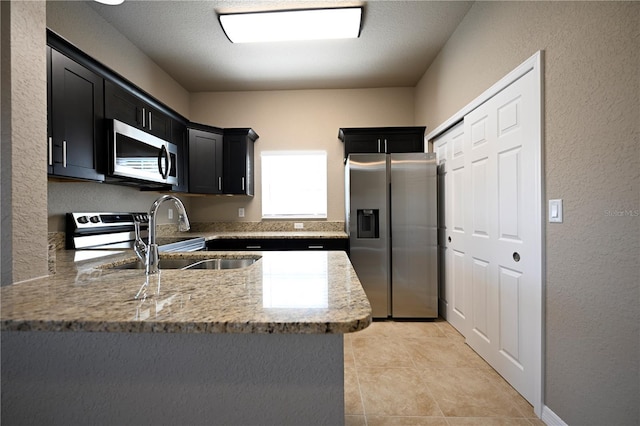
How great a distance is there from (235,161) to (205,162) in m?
0.34

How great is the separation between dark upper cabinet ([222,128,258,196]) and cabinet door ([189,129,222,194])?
7cm

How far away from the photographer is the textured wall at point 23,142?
0.94 m

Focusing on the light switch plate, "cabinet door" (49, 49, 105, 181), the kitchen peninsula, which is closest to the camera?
the kitchen peninsula

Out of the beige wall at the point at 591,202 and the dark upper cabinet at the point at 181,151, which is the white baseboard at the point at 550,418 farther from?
Answer: the dark upper cabinet at the point at 181,151

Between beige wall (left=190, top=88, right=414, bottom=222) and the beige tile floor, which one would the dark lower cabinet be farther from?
the beige tile floor

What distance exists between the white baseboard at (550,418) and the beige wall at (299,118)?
262 centimetres

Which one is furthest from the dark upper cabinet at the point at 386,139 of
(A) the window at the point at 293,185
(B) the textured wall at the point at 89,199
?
(B) the textured wall at the point at 89,199

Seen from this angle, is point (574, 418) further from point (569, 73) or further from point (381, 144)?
point (381, 144)

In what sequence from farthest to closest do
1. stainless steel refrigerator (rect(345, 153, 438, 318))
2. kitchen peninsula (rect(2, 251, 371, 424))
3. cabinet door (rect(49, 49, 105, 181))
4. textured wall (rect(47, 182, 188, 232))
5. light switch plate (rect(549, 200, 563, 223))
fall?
stainless steel refrigerator (rect(345, 153, 438, 318)) → textured wall (rect(47, 182, 188, 232)) → cabinet door (rect(49, 49, 105, 181)) → light switch plate (rect(549, 200, 563, 223)) → kitchen peninsula (rect(2, 251, 371, 424))

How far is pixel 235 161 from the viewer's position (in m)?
3.48

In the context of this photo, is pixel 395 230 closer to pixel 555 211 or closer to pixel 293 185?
pixel 293 185

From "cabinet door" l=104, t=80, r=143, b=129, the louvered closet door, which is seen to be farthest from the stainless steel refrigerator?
"cabinet door" l=104, t=80, r=143, b=129

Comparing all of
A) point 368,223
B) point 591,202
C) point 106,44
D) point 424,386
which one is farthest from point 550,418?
point 106,44

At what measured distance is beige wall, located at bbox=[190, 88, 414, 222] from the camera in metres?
3.76
